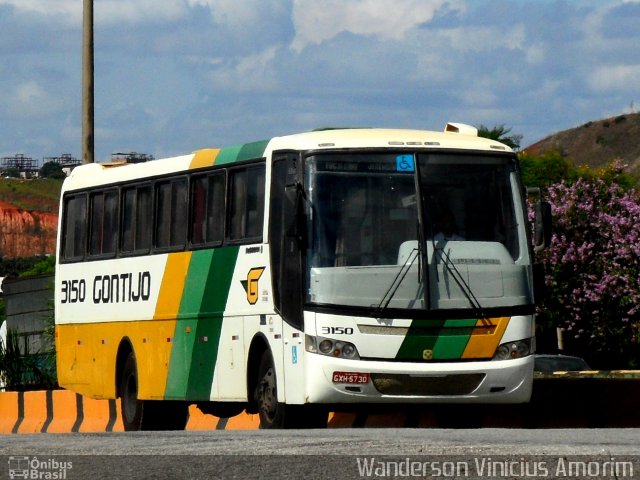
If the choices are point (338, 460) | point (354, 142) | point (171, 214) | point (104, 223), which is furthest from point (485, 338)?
point (338, 460)

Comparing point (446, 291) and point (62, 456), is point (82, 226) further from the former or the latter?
point (62, 456)

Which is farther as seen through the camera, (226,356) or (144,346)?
(144,346)

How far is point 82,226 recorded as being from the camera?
75.8 feet

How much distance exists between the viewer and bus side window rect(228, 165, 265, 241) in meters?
17.5

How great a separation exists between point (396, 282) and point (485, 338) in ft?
3.42

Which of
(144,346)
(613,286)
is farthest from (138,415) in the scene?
(613,286)

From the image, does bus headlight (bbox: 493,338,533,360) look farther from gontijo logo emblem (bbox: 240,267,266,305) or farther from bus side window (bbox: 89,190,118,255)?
bus side window (bbox: 89,190,118,255)

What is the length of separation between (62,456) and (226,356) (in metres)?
9.83

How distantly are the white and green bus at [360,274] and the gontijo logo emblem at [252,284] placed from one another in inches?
0.8

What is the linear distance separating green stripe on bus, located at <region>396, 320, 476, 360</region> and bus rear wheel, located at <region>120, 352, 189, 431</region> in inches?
223

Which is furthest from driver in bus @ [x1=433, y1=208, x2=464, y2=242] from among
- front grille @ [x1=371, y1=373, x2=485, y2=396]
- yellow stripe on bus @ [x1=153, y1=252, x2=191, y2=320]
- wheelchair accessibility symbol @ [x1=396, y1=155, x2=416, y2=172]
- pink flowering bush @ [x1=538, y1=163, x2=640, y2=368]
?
pink flowering bush @ [x1=538, y1=163, x2=640, y2=368]

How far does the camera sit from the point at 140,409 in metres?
21.3

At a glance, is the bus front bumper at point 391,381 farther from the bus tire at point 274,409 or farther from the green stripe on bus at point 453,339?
the bus tire at point 274,409

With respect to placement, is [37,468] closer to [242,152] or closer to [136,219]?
[242,152]
